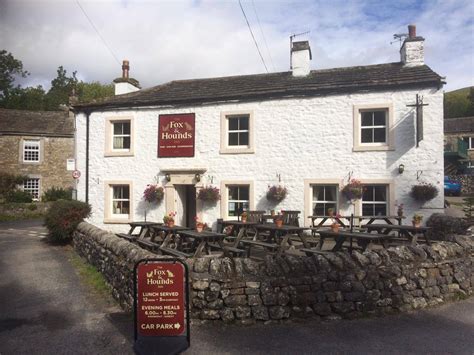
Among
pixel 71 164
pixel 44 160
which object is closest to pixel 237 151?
pixel 71 164

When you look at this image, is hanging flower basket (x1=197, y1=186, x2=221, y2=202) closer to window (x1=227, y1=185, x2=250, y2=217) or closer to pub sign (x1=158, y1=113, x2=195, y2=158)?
window (x1=227, y1=185, x2=250, y2=217)

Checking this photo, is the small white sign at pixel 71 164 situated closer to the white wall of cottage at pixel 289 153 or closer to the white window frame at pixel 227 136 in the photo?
the white wall of cottage at pixel 289 153

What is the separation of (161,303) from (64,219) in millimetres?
9316

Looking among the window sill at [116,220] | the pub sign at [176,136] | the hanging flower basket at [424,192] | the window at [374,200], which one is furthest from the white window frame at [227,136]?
→ the hanging flower basket at [424,192]

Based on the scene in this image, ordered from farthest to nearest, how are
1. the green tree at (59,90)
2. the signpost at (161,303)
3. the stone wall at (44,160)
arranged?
the green tree at (59,90), the stone wall at (44,160), the signpost at (161,303)

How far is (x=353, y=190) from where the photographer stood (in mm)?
11227

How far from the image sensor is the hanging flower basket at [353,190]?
11242 mm

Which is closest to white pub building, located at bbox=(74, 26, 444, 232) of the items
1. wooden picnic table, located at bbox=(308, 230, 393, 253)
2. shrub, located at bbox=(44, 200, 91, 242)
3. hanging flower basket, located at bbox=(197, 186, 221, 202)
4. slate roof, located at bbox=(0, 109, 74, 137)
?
hanging flower basket, located at bbox=(197, 186, 221, 202)

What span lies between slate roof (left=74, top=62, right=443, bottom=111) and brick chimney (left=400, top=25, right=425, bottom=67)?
0.31 m

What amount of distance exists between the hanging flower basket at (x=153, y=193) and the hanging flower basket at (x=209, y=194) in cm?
149

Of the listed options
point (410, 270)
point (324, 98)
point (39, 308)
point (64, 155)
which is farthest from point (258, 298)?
point (64, 155)

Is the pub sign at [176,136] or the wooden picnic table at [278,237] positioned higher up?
the pub sign at [176,136]

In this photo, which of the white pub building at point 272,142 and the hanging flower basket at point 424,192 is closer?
the hanging flower basket at point 424,192

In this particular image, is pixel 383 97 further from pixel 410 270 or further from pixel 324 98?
pixel 410 270
